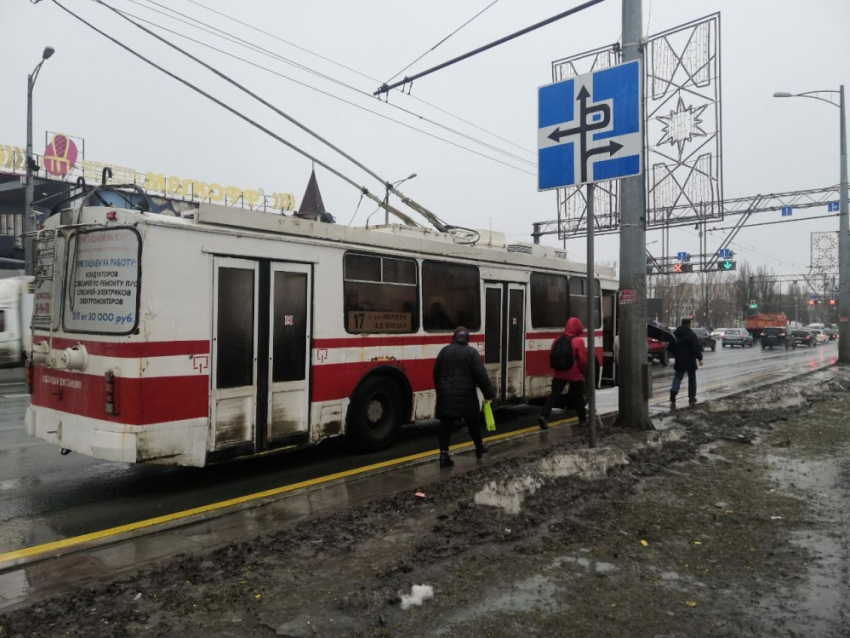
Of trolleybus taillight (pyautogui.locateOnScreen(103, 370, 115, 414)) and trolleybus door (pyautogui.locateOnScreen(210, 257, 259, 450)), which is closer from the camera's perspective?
trolleybus taillight (pyautogui.locateOnScreen(103, 370, 115, 414))

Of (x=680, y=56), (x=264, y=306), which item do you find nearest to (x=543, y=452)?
(x=264, y=306)

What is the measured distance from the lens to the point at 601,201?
26.4 meters

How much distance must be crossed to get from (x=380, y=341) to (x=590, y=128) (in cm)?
371

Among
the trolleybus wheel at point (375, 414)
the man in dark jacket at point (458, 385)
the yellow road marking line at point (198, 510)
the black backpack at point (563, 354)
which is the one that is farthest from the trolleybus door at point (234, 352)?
the black backpack at point (563, 354)

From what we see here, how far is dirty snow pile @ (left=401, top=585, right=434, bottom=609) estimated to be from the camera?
3.76 m

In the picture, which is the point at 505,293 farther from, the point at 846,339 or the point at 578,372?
the point at 846,339

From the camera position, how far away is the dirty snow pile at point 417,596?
3.76 meters

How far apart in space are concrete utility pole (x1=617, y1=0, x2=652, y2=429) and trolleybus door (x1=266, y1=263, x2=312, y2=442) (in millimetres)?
4668

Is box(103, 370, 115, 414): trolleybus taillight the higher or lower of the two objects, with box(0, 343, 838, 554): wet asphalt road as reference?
higher

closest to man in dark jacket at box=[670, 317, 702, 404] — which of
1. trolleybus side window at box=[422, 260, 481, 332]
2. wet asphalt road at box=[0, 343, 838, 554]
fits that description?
trolleybus side window at box=[422, 260, 481, 332]

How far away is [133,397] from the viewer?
5891 mm

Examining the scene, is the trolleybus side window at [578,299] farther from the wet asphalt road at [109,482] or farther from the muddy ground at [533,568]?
the muddy ground at [533,568]

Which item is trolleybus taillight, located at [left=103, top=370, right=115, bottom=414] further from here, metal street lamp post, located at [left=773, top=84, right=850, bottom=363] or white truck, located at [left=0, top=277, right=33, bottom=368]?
metal street lamp post, located at [left=773, top=84, right=850, bottom=363]

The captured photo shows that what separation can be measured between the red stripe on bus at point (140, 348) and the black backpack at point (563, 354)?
5.79 m
